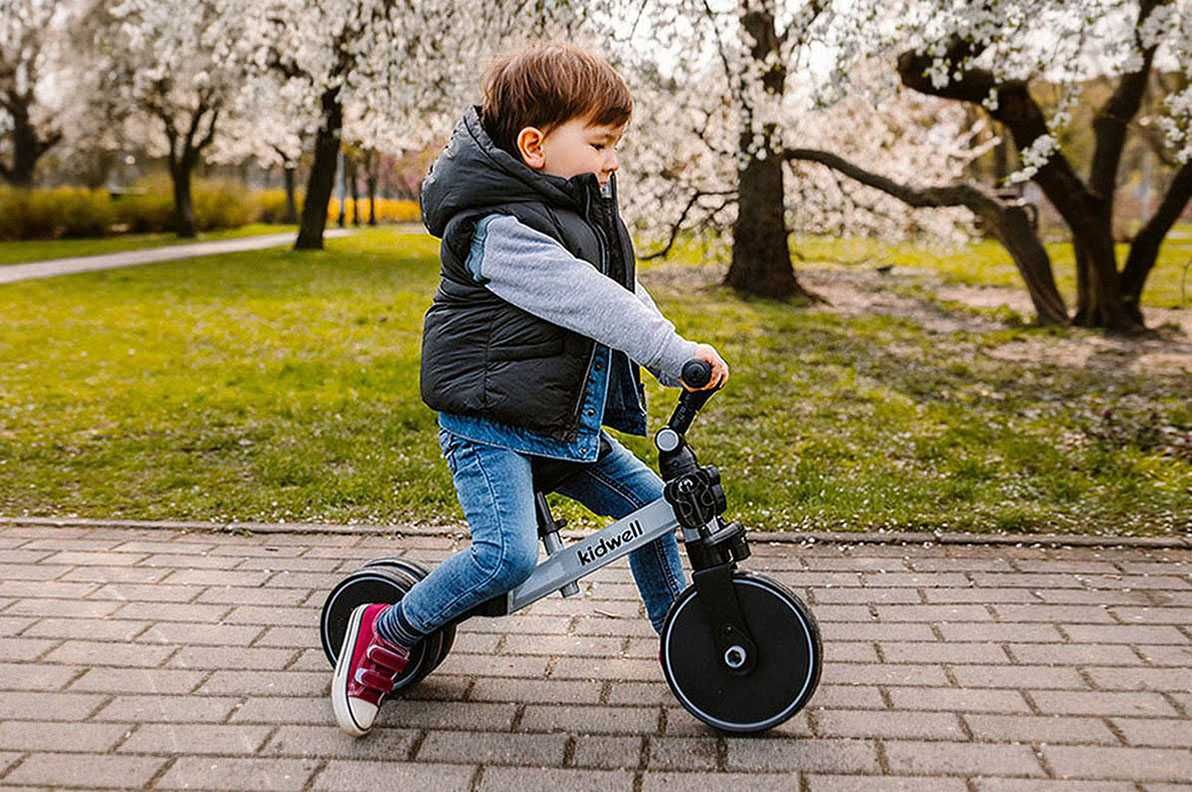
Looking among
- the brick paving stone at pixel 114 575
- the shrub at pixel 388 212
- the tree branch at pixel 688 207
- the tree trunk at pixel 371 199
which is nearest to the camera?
the brick paving stone at pixel 114 575

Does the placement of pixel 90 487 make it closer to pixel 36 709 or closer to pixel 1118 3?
pixel 36 709

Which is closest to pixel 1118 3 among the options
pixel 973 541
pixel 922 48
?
pixel 922 48

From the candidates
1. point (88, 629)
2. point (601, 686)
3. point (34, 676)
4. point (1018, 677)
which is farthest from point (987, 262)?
point (34, 676)

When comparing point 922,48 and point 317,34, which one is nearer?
point 922,48

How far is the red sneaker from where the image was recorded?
10.7 feet

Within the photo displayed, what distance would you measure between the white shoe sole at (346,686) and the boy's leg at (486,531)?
229 mm

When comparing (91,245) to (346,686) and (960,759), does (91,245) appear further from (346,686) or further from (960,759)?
(960,759)

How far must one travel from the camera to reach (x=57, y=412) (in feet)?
26.1

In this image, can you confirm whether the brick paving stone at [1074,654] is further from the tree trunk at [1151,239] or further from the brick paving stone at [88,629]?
the tree trunk at [1151,239]

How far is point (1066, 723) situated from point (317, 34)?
7787 mm

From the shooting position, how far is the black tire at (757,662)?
3.18m

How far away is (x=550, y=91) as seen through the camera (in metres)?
3.06

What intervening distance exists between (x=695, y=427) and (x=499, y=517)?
14.4ft

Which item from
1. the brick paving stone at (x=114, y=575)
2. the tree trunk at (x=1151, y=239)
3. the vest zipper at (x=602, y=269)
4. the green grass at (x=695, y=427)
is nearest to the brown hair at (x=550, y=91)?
the vest zipper at (x=602, y=269)
